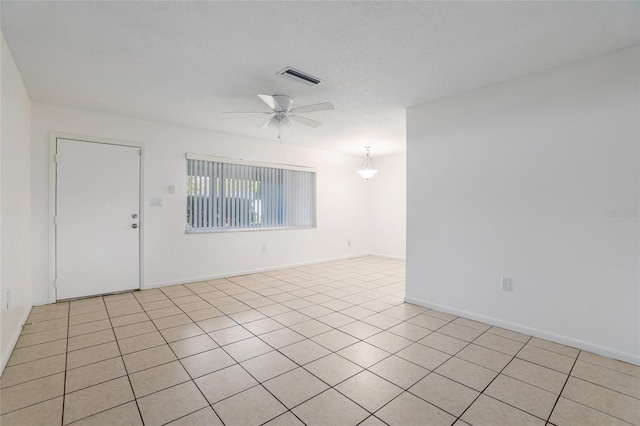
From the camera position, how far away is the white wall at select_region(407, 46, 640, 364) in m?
2.47

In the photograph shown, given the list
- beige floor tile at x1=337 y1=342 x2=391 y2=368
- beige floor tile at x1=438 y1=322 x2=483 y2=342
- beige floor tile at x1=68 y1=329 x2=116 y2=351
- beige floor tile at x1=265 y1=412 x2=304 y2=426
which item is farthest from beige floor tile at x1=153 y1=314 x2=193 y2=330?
beige floor tile at x1=438 y1=322 x2=483 y2=342

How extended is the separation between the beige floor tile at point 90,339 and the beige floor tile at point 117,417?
1141 mm

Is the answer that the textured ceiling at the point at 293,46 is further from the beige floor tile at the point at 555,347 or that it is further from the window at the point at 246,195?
the beige floor tile at the point at 555,347

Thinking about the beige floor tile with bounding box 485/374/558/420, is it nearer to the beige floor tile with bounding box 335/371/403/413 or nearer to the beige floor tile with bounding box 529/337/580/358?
the beige floor tile with bounding box 335/371/403/413

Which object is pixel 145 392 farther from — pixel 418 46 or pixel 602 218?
pixel 602 218

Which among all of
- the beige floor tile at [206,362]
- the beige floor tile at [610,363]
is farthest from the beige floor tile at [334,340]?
the beige floor tile at [610,363]

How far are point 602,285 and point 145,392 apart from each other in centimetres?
360

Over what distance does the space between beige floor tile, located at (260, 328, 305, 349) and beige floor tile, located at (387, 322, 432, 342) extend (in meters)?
0.95

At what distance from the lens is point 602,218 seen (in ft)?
8.34

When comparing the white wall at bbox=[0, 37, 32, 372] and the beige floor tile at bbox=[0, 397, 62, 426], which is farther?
the white wall at bbox=[0, 37, 32, 372]

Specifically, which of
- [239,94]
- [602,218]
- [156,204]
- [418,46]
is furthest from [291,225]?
[602,218]

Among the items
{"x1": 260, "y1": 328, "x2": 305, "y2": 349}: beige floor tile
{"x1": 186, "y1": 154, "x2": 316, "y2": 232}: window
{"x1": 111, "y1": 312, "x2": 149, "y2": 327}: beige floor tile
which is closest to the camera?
{"x1": 260, "y1": 328, "x2": 305, "y2": 349}: beige floor tile

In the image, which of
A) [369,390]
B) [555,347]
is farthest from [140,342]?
[555,347]

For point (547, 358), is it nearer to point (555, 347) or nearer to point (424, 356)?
point (555, 347)
